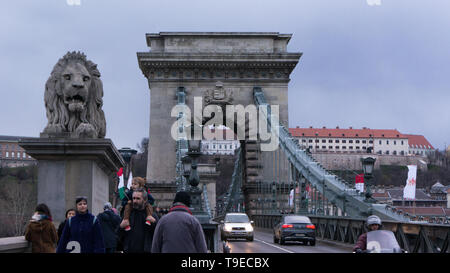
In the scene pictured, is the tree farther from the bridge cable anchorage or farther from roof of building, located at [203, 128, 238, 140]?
roof of building, located at [203, 128, 238, 140]

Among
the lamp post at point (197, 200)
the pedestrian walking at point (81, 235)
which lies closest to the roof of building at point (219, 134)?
the lamp post at point (197, 200)

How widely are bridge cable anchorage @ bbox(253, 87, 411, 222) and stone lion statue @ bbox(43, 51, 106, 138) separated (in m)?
15.0

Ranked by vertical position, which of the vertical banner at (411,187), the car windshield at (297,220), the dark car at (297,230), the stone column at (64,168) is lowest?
the dark car at (297,230)

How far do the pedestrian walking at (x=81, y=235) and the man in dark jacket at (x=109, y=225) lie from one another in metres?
1.44

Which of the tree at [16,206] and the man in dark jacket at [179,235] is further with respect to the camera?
the tree at [16,206]

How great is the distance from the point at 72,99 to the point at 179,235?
395 cm

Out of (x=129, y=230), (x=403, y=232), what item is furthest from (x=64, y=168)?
(x=403, y=232)

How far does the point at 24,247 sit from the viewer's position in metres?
8.60

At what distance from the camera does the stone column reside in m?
9.89

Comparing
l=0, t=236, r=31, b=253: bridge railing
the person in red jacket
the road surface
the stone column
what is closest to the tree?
the road surface

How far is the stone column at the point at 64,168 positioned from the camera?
9891 mm

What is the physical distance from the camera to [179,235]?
23.1 ft
